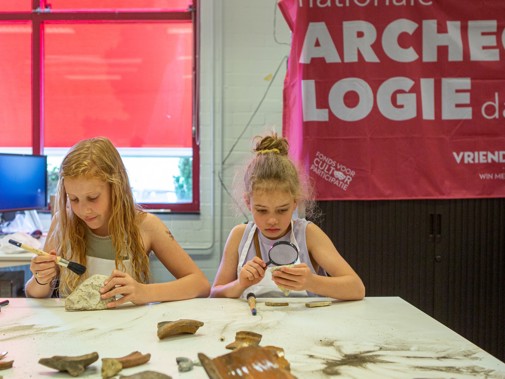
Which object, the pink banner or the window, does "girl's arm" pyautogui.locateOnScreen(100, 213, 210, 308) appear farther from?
the window

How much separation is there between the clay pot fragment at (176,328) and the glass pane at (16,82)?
3.19 m

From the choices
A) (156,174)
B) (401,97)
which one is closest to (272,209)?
(401,97)

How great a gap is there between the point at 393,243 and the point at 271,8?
77.0 inches

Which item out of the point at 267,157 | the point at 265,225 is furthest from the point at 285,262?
the point at 267,157

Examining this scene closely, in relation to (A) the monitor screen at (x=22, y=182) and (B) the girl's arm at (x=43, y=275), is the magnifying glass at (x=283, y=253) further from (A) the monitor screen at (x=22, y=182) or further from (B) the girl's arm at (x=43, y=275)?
(A) the monitor screen at (x=22, y=182)

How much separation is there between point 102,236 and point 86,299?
37 centimetres

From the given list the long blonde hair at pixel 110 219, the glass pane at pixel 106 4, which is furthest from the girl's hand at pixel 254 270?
the glass pane at pixel 106 4

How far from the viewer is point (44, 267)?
1.64 metres

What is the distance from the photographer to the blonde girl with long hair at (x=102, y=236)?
1.71m

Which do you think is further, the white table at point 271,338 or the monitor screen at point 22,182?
the monitor screen at point 22,182

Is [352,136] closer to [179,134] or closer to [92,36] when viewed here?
[179,134]

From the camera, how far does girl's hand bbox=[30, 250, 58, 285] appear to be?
163 centimetres

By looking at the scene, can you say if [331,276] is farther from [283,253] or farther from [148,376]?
[148,376]

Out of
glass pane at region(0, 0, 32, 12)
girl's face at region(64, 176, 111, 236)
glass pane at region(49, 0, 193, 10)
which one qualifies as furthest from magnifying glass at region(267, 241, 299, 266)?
glass pane at region(0, 0, 32, 12)
